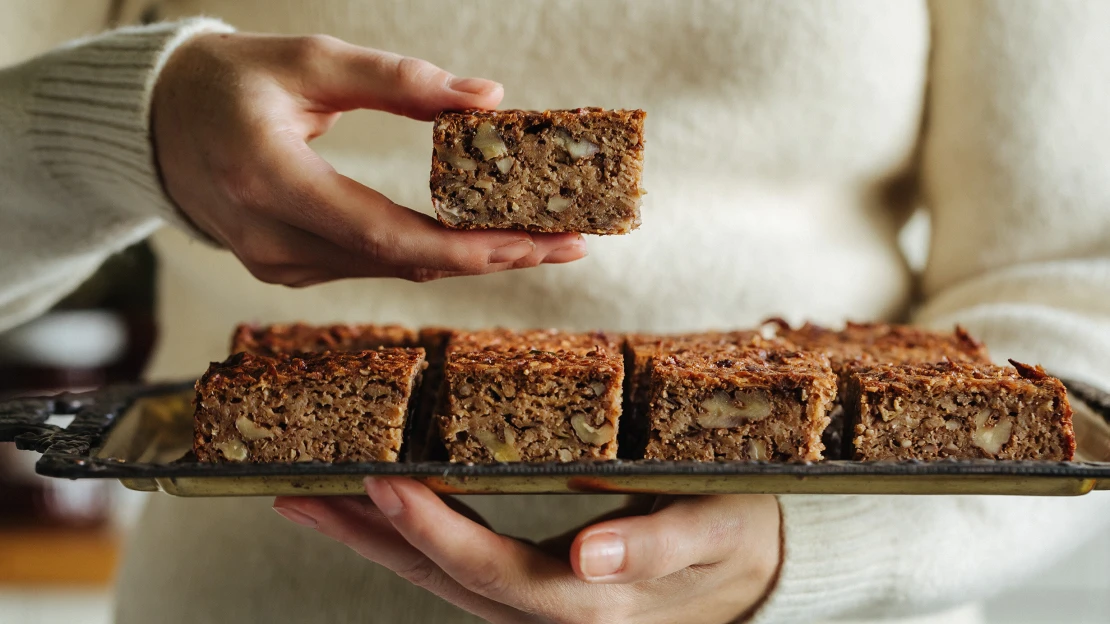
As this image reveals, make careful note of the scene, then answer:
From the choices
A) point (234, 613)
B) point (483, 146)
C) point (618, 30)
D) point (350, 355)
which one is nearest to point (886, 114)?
point (618, 30)

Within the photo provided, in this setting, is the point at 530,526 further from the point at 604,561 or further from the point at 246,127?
the point at 246,127

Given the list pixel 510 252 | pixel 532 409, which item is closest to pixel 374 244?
pixel 510 252

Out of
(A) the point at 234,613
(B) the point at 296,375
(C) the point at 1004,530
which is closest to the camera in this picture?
(B) the point at 296,375

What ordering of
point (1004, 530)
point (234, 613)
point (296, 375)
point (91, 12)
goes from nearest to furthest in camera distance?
point (296, 375) < point (1004, 530) < point (234, 613) < point (91, 12)

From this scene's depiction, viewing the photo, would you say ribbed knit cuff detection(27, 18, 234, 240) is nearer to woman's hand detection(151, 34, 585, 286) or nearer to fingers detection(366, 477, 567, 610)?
woman's hand detection(151, 34, 585, 286)

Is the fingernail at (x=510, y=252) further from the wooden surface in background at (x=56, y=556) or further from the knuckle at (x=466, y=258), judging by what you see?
the wooden surface in background at (x=56, y=556)

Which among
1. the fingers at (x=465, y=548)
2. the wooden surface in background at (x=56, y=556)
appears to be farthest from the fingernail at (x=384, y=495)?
the wooden surface in background at (x=56, y=556)
